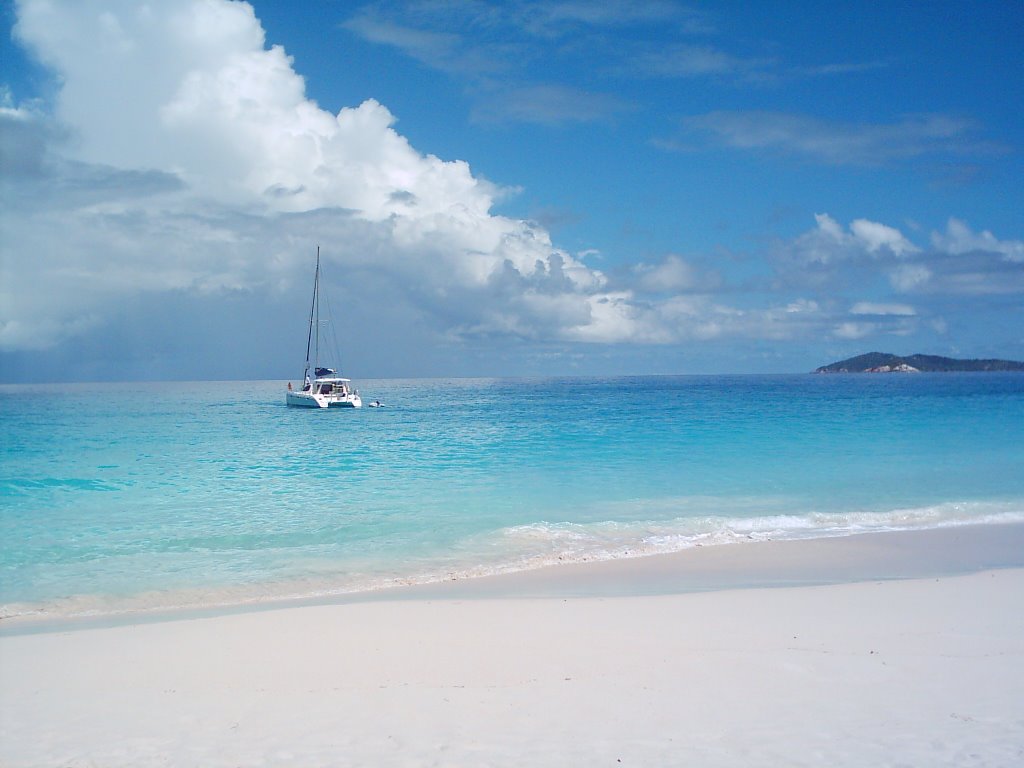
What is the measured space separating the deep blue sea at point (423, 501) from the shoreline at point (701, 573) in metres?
0.55

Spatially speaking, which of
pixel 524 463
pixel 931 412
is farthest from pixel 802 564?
pixel 931 412

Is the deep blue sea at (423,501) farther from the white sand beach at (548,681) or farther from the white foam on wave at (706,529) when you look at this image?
the white sand beach at (548,681)

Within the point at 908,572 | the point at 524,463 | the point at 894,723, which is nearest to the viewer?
the point at 894,723

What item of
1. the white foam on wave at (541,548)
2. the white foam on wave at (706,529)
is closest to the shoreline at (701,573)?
the white foam on wave at (541,548)

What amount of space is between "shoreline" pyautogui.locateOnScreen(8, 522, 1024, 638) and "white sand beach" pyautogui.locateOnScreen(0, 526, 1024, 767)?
283mm

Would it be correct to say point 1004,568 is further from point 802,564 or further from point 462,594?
point 462,594

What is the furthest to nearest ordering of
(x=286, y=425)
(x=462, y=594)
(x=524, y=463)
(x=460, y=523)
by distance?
(x=286, y=425) → (x=524, y=463) → (x=460, y=523) → (x=462, y=594)

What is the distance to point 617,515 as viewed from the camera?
1772 centimetres

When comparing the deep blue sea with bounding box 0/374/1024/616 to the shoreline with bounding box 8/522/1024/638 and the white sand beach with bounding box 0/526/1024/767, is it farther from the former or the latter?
the white sand beach with bounding box 0/526/1024/767

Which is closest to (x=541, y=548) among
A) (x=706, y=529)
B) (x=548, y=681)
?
(x=706, y=529)

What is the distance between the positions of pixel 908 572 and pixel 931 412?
54.3 m

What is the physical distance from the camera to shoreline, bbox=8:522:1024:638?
1050 cm

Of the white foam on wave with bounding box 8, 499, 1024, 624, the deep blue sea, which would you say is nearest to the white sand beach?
the white foam on wave with bounding box 8, 499, 1024, 624

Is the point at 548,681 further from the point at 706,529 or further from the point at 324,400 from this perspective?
the point at 324,400
